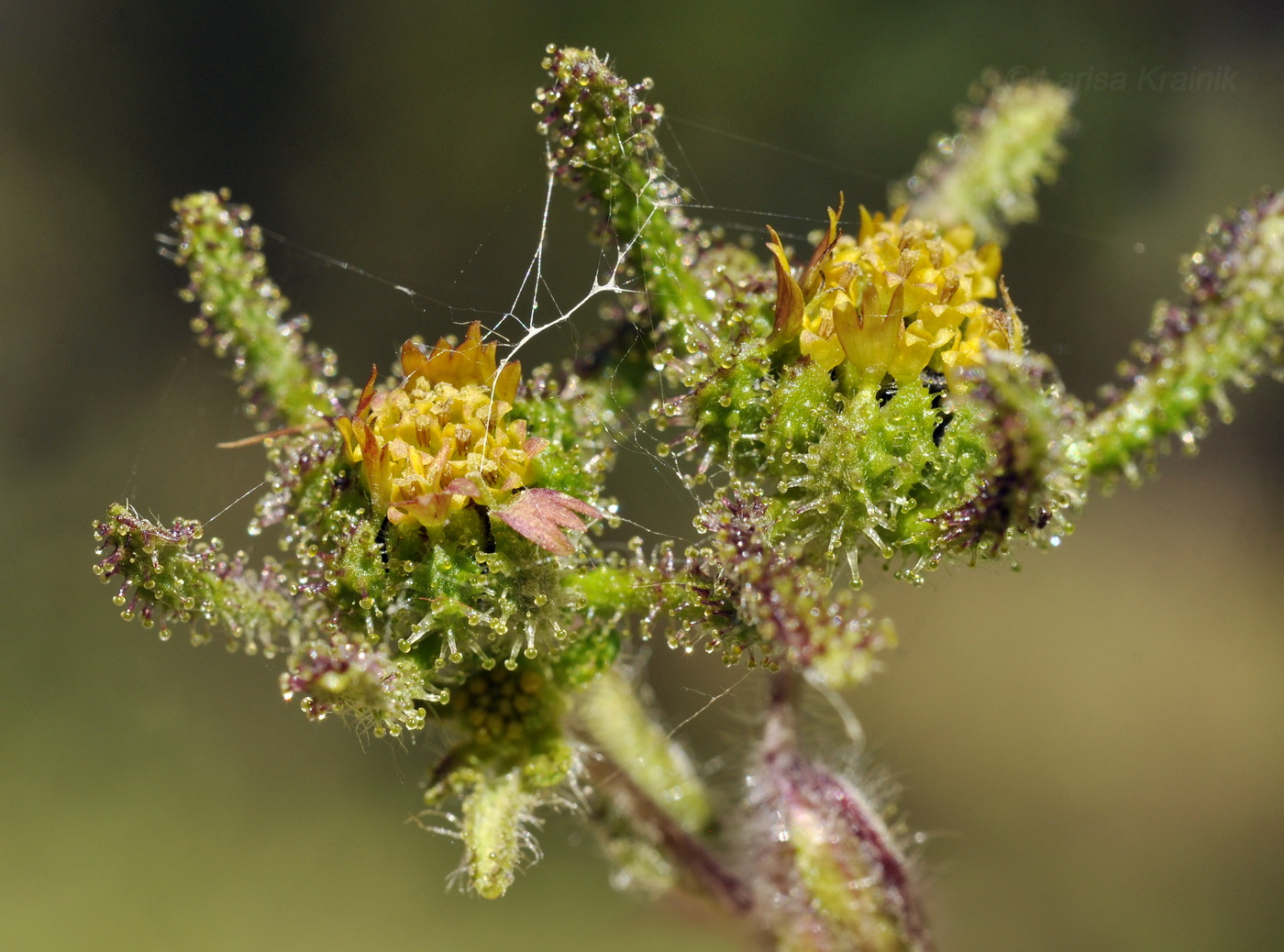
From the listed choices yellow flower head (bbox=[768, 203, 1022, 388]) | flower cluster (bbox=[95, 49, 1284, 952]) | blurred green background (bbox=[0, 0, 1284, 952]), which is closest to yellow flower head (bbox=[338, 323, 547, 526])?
flower cluster (bbox=[95, 49, 1284, 952])

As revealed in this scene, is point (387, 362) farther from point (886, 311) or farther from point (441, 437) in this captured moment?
point (886, 311)

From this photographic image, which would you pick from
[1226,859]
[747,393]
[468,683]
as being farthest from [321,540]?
[1226,859]

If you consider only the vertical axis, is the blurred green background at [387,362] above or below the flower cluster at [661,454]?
above

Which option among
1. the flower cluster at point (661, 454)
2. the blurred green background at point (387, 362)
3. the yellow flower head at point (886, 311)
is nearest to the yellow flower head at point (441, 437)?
the flower cluster at point (661, 454)

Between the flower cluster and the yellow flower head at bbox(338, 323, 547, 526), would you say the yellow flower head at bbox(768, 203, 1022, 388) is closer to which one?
the flower cluster

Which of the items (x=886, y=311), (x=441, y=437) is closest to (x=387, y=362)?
(x=441, y=437)

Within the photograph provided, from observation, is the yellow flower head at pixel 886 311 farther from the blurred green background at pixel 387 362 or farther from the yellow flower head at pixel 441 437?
the blurred green background at pixel 387 362
